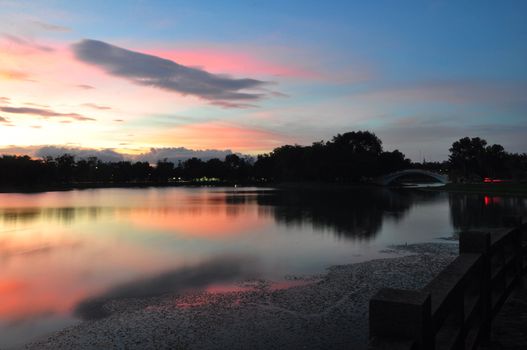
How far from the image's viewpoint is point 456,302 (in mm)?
4906

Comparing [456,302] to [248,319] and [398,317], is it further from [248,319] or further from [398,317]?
[248,319]

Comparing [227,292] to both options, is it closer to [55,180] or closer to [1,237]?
[1,237]

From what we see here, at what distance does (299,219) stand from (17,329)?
2540 cm

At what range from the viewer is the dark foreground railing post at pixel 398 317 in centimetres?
332

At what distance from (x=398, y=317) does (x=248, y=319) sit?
768cm

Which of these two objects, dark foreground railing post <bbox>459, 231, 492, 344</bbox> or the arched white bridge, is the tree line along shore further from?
dark foreground railing post <bbox>459, 231, 492, 344</bbox>

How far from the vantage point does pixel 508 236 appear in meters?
7.92

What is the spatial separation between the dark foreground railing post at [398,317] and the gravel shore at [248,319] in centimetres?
582

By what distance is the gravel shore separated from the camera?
30.0 feet

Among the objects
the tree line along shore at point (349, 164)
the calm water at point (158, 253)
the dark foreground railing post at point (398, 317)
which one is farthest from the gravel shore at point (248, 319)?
the tree line along shore at point (349, 164)

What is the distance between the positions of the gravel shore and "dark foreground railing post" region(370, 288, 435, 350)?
5822 millimetres

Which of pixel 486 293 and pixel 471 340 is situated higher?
pixel 486 293

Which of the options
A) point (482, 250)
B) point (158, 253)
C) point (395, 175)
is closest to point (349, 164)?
point (395, 175)

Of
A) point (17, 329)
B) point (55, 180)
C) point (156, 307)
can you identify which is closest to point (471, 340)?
point (156, 307)
